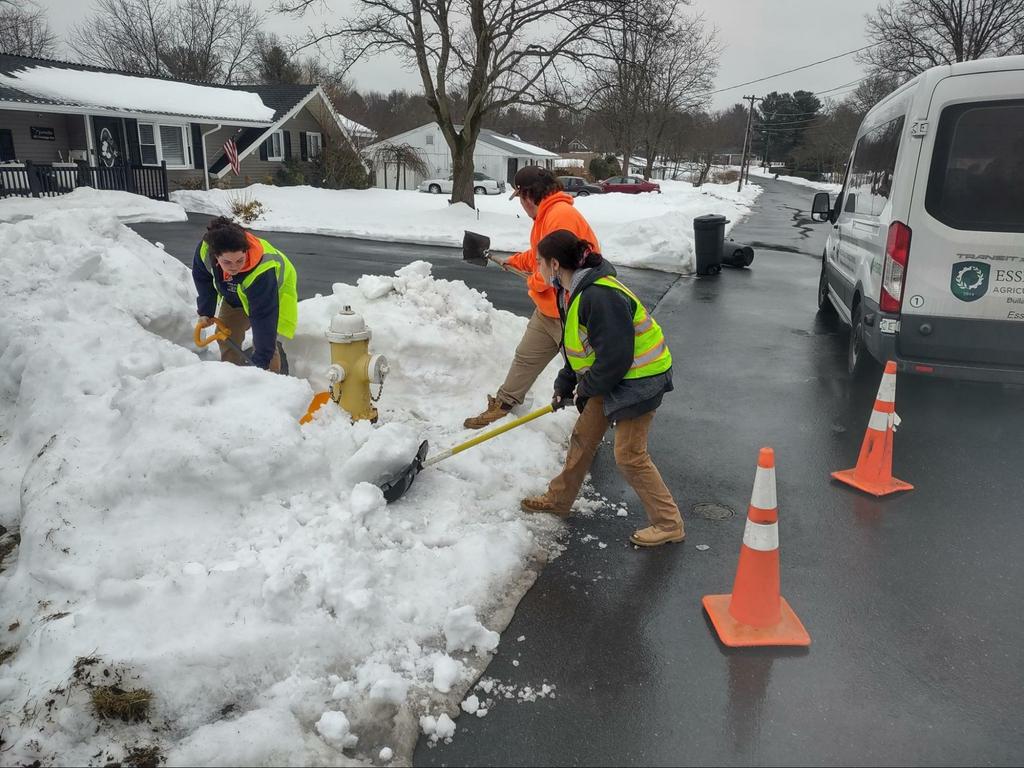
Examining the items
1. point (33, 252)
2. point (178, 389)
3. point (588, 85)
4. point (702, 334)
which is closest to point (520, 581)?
point (178, 389)

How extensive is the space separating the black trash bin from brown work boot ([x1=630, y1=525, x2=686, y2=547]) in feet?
34.3

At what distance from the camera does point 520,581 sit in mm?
3541

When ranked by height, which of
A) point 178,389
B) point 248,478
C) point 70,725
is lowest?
point 70,725

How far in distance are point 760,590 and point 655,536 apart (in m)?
0.78

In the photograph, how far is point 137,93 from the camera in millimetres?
26125

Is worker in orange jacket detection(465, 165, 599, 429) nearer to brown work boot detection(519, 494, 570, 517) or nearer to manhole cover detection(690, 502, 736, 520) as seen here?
brown work boot detection(519, 494, 570, 517)

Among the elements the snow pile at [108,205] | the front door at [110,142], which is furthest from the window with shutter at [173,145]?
the snow pile at [108,205]

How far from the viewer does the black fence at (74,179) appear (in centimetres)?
1936

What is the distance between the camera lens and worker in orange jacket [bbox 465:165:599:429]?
488cm

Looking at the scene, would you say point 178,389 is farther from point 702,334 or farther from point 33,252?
point 702,334

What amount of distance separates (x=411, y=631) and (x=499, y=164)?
Result: 173 feet

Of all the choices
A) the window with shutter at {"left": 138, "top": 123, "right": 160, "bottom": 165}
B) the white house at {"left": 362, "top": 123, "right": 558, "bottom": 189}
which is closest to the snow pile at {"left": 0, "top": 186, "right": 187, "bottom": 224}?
the window with shutter at {"left": 138, "top": 123, "right": 160, "bottom": 165}

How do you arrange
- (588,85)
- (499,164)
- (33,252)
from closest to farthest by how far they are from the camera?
(33,252) < (588,85) < (499,164)

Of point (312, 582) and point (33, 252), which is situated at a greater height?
point (33, 252)
